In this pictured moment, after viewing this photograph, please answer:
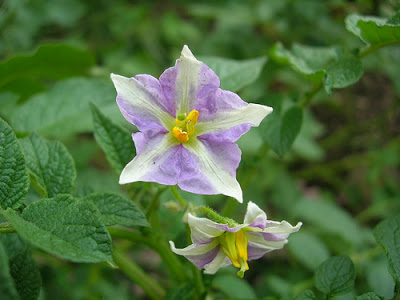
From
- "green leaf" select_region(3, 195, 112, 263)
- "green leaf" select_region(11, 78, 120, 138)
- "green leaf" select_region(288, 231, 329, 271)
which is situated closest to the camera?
"green leaf" select_region(3, 195, 112, 263)

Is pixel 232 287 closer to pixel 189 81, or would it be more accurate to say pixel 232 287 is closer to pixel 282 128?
pixel 282 128

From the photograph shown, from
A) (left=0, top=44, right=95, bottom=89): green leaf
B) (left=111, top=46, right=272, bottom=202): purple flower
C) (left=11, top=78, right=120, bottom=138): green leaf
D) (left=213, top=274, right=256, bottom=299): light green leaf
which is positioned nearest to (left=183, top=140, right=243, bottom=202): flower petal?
(left=111, top=46, right=272, bottom=202): purple flower

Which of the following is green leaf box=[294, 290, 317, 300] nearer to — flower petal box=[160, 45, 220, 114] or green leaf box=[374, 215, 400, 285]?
green leaf box=[374, 215, 400, 285]

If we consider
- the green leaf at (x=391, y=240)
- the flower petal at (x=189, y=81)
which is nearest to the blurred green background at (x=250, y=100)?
the flower petal at (x=189, y=81)

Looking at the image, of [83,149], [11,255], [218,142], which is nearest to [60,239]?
[11,255]

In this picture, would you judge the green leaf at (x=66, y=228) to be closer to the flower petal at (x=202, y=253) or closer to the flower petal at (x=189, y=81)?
the flower petal at (x=202, y=253)

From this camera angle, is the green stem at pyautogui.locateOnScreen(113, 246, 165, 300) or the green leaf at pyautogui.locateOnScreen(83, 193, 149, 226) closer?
the green leaf at pyautogui.locateOnScreen(83, 193, 149, 226)

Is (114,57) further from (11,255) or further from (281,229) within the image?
(281,229)

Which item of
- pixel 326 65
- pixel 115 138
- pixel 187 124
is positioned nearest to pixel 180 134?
pixel 187 124
